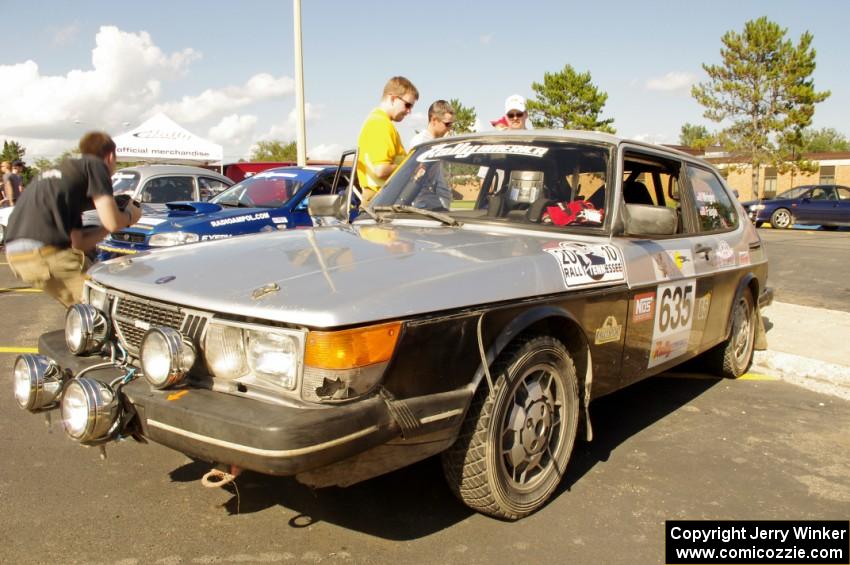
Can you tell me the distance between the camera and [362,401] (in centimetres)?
241

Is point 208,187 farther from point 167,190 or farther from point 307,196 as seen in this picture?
point 307,196

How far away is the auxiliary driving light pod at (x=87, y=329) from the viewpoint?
2.99 meters

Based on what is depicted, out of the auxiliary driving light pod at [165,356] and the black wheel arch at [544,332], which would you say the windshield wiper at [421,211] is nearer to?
the black wheel arch at [544,332]

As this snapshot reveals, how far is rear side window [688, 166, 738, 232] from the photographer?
476cm

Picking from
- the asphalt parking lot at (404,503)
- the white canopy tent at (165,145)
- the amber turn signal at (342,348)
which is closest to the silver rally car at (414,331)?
the amber turn signal at (342,348)

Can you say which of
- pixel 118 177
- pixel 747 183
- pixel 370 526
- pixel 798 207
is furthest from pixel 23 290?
pixel 747 183

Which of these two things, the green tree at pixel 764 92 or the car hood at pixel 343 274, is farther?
the green tree at pixel 764 92

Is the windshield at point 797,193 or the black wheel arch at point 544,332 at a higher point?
the windshield at point 797,193

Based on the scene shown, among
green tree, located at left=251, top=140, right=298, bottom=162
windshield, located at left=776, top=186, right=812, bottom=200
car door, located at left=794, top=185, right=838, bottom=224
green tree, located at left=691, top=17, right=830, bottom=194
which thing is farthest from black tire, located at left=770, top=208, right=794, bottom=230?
green tree, located at left=251, top=140, right=298, bottom=162

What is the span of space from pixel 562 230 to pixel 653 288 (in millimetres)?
595

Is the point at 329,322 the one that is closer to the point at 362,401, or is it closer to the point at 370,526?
the point at 362,401

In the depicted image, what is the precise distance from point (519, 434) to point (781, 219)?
24044mm

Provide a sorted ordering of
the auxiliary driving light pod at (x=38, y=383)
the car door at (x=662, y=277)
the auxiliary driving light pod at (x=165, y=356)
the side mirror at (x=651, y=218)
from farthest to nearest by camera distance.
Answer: the car door at (x=662, y=277) < the side mirror at (x=651, y=218) < the auxiliary driving light pod at (x=38, y=383) < the auxiliary driving light pod at (x=165, y=356)

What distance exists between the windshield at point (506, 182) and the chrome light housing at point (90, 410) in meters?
2.09
